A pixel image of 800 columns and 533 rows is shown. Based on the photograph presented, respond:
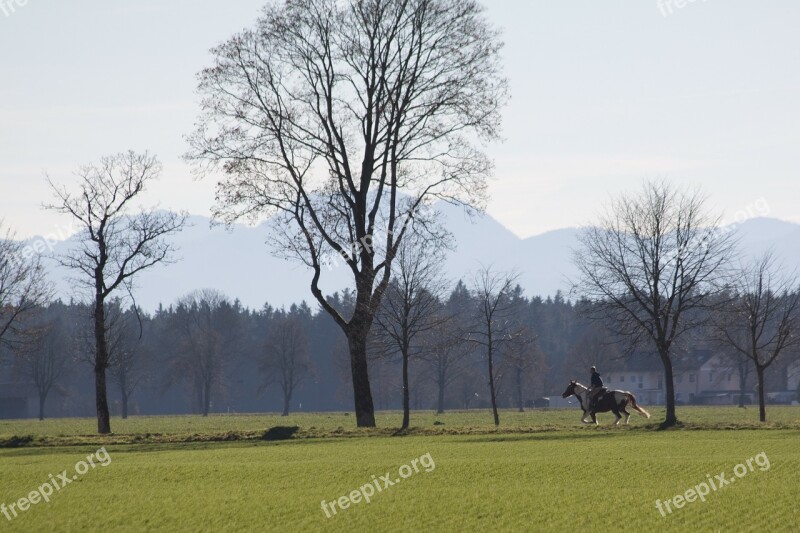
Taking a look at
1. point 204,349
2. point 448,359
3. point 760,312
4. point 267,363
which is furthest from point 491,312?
point 267,363

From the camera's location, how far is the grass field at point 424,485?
55.6ft

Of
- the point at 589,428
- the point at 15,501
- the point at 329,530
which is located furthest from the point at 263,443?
the point at 329,530

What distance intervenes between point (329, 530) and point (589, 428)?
27838 millimetres

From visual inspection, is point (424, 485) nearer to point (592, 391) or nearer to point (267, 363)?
point (592, 391)

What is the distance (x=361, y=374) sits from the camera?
149 ft

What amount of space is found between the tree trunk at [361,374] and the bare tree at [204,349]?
67818mm

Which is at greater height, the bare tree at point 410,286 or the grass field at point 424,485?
the bare tree at point 410,286

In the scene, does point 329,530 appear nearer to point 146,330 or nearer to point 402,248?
point 402,248

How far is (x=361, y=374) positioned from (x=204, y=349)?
77.7 meters

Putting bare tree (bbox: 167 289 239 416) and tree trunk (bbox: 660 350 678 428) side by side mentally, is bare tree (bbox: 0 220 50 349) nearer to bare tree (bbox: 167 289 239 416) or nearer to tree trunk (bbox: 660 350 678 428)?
tree trunk (bbox: 660 350 678 428)

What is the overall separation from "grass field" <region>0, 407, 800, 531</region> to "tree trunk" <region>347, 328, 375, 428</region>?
9.32 metres

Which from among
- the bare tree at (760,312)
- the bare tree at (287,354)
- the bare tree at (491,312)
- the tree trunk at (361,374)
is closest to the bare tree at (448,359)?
the bare tree at (491,312)

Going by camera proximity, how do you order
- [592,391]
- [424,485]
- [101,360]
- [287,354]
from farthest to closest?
[287,354], [101,360], [592,391], [424,485]

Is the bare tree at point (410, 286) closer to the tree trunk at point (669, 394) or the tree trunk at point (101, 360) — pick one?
the tree trunk at point (669, 394)
